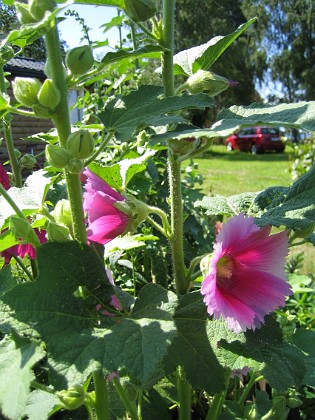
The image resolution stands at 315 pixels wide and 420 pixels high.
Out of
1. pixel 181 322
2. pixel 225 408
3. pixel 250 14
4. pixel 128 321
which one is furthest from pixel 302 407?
pixel 250 14

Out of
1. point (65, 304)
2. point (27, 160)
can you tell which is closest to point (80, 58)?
point (65, 304)

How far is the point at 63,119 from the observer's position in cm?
60

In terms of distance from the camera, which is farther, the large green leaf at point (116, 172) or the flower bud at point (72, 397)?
the large green leaf at point (116, 172)

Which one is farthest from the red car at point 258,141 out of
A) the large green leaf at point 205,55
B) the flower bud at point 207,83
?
the flower bud at point 207,83

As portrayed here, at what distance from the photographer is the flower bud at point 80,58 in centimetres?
59

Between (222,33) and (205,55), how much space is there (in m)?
17.1

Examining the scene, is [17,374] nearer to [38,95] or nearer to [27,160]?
[38,95]

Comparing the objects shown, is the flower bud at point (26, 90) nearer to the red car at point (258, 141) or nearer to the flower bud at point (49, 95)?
the flower bud at point (49, 95)

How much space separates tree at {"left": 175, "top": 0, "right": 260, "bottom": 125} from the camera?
57.1 ft


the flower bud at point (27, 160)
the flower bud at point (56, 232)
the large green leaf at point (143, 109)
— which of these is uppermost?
the large green leaf at point (143, 109)

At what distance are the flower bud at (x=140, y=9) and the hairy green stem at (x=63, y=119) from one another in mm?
105

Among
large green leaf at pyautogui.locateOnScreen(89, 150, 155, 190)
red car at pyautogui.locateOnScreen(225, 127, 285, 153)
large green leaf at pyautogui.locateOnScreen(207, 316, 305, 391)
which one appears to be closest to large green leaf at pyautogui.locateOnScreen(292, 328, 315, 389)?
large green leaf at pyautogui.locateOnScreen(207, 316, 305, 391)

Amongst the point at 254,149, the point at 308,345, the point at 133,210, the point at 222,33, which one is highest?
the point at 222,33

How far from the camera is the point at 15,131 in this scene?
471 centimetres
